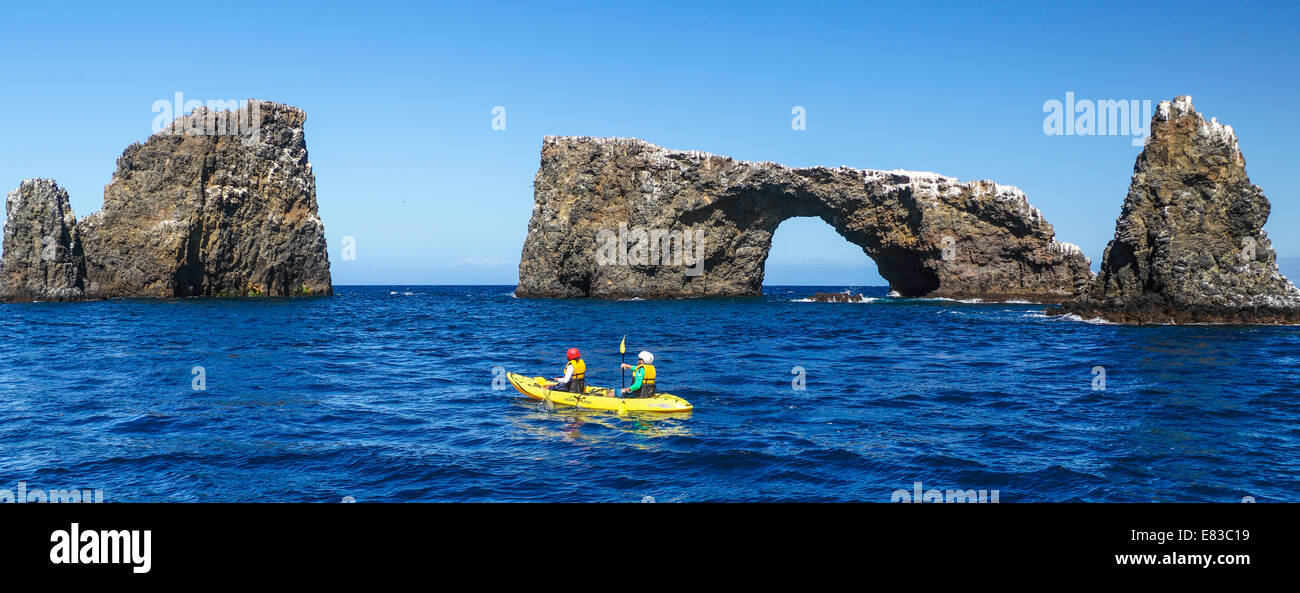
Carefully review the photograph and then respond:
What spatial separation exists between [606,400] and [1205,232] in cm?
3729

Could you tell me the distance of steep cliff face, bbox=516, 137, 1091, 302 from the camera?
69.9m

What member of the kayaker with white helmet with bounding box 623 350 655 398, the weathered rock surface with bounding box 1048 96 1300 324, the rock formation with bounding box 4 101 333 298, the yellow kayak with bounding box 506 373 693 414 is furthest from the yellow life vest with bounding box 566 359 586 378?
the rock formation with bounding box 4 101 333 298

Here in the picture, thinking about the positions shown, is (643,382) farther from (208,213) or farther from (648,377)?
(208,213)

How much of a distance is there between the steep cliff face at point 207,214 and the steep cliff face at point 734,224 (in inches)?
928

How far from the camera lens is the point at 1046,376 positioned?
24.1 m

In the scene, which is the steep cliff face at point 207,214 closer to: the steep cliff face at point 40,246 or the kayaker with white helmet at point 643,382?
the steep cliff face at point 40,246

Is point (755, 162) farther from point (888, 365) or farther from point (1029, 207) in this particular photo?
point (888, 365)

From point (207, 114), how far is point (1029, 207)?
7490 centimetres

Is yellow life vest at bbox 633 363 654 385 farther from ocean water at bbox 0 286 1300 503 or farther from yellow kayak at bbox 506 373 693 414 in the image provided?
ocean water at bbox 0 286 1300 503

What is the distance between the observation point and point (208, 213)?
71.6 metres

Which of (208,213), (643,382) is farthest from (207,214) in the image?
(643,382)

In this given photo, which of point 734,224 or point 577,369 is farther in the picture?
point 734,224
